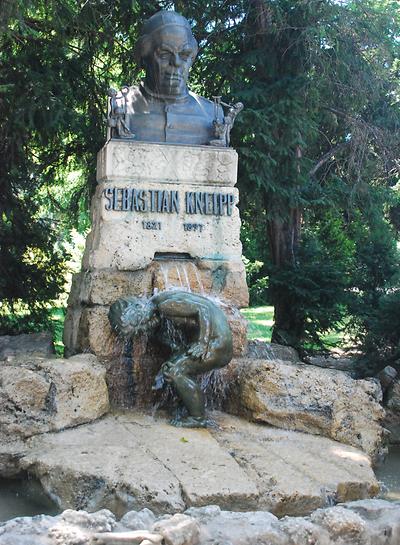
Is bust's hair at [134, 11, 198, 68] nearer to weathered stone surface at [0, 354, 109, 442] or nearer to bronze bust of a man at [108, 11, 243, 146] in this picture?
bronze bust of a man at [108, 11, 243, 146]

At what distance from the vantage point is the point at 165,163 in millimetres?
6285

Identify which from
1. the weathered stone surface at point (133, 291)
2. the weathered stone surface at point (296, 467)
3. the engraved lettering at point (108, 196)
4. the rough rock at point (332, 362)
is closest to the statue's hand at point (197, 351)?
the weathered stone surface at point (296, 467)

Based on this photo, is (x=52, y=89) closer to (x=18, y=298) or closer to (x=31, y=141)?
(x=31, y=141)

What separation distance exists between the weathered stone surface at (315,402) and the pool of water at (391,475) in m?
0.17

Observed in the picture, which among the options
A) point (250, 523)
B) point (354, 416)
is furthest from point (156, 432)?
point (250, 523)

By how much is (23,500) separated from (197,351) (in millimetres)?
1635

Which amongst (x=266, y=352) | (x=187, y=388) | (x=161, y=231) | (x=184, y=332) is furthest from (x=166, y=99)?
(x=187, y=388)

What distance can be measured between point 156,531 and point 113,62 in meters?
8.60

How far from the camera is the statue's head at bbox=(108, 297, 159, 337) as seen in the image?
545cm

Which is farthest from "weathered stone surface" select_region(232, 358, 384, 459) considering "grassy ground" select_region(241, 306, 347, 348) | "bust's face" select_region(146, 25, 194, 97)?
"grassy ground" select_region(241, 306, 347, 348)

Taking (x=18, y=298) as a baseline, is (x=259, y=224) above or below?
above

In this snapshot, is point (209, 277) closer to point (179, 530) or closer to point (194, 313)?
point (194, 313)

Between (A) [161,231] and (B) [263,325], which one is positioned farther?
(B) [263,325]

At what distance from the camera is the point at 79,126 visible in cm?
878
